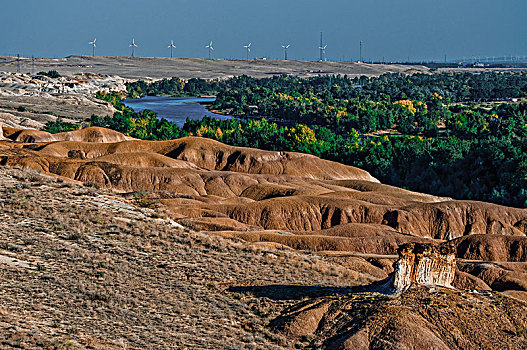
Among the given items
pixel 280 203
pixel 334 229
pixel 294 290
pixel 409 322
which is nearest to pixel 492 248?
pixel 334 229

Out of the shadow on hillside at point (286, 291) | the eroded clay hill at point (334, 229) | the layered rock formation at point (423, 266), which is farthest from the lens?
the shadow on hillside at point (286, 291)

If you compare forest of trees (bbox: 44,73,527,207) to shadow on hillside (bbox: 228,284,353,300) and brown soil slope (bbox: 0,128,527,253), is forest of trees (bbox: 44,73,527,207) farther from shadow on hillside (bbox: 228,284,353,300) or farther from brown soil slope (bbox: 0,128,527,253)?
shadow on hillside (bbox: 228,284,353,300)

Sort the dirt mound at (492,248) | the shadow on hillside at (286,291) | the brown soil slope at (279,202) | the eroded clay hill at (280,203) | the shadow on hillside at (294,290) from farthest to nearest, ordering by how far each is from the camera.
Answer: the brown soil slope at (279,202)
the dirt mound at (492,248)
the eroded clay hill at (280,203)
the shadow on hillside at (286,291)
the shadow on hillside at (294,290)

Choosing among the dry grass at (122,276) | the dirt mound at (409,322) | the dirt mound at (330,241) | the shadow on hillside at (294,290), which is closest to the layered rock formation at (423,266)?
the dirt mound at (409,322)

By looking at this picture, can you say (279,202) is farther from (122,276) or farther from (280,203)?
(122,276)

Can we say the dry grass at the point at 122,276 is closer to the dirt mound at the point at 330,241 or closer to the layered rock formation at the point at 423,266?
the layered rock formation at the point at 423,266

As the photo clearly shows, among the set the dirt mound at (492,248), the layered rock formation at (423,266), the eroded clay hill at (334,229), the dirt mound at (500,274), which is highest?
the layered rock formation at (423,266)

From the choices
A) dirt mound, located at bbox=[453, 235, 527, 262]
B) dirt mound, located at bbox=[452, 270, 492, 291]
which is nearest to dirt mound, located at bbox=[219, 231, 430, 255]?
dirt mound, located at bbox=[453, 235, 527, 262]
